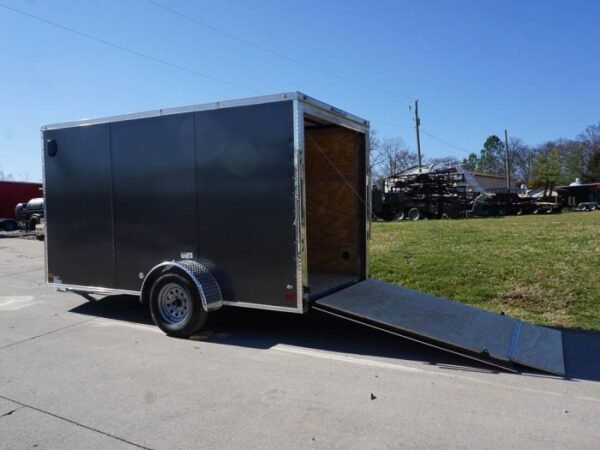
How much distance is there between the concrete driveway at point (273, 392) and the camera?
12.0 feet

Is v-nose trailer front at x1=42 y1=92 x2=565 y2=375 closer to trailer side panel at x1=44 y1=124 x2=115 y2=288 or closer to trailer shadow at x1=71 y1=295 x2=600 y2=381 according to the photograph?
trailer side panel at x1=44 y1=124 x2=115 y2=288

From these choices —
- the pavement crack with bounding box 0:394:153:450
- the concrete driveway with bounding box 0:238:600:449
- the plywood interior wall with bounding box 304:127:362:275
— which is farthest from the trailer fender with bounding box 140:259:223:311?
the plywood interior wall with bounding box 304:127:362:275

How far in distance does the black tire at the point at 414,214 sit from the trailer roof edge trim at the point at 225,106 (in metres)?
21.4

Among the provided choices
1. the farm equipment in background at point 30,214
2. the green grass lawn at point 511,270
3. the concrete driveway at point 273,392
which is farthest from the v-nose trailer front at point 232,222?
the farm equipment in background at point 30,214

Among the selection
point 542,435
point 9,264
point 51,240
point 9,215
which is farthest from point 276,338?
point 9,215

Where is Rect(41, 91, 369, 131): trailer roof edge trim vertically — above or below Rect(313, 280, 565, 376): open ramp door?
above

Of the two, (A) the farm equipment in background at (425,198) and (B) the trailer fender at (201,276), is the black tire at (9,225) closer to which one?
(A) the farm equipment in background at (425,198)

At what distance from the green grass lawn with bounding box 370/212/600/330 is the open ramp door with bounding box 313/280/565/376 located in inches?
52.9

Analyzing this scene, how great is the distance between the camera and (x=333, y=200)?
7.90 meters

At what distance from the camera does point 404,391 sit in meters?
4.49

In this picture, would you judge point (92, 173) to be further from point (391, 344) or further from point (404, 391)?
point (404, 391)

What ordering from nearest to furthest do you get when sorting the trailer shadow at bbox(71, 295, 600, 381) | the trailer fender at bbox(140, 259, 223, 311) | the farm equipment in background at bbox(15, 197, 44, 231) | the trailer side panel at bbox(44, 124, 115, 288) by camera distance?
1. the trailer shadow at bbox(71, 295, 600, 381)
2. the trailer fender at bbox(140, 259, 223, 311)
3. the trailer side panel at bbox(44, 124, 115, 288)
4. the farm equipment in background at bbox(15, 197, 44, 231)

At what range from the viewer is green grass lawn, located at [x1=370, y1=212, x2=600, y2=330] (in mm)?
7633

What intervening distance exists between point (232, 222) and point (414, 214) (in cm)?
2341
